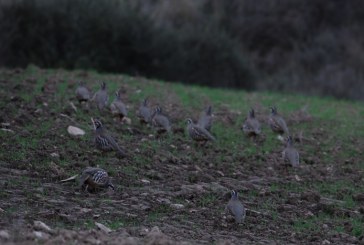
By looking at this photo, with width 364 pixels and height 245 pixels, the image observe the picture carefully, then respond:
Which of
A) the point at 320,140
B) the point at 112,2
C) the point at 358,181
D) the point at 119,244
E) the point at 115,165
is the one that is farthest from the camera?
the point at 112,2

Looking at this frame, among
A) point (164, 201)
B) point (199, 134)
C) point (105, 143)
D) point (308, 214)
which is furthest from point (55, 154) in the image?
point (308, 214)

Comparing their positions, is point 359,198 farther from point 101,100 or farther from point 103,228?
point 101,100

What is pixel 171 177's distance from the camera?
11.3m

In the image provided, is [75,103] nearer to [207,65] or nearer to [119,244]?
[119,244]

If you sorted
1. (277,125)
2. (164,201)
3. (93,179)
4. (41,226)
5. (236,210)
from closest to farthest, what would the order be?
(41,226), (236,210), (93,179), (164,201), (277,125)

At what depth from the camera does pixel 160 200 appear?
398 inches

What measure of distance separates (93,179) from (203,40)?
1900cm

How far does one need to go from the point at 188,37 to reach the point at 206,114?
1448 cm

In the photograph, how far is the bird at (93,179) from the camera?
9930 mm

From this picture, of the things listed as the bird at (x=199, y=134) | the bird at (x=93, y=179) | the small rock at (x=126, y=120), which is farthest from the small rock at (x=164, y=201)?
the small rock at (x=126, y=120)

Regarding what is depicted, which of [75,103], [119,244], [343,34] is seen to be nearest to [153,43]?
[343,34]

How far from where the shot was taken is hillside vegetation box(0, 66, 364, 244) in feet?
29.9

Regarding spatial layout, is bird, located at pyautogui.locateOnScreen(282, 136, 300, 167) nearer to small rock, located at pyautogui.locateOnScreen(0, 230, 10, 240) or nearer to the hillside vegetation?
the hillside vegetation

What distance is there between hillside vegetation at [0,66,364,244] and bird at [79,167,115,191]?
5.3 inches
